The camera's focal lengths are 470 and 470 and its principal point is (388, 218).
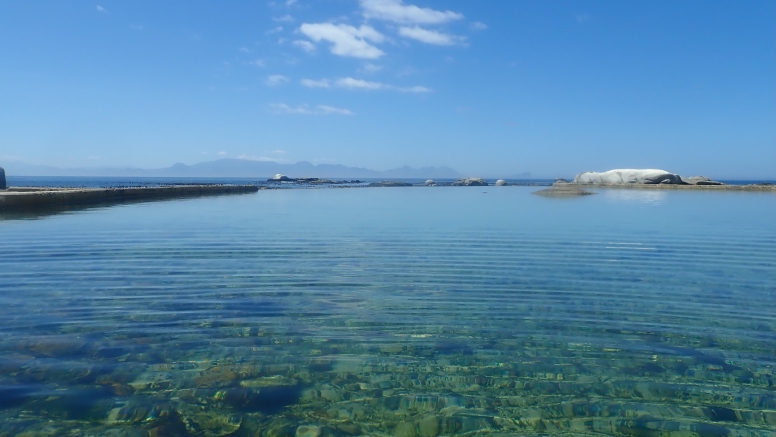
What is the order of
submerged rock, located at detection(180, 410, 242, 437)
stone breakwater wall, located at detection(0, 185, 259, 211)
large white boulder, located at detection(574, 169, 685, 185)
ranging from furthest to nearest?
1. large white boulder, located at detection(574, 169, 685, 185)
2. stone breakwater wall, located at detection(0, 185, 259, 211)
3. submerged rock, located at detection(180, 410, 242, 437)

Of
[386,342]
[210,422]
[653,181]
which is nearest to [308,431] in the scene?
[210,422]

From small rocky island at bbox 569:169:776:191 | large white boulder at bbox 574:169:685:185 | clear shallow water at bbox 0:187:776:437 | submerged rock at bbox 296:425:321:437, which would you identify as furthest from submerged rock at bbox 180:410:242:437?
large white boulder at bbox 574:169:685:185

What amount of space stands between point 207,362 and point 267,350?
26.6 inches

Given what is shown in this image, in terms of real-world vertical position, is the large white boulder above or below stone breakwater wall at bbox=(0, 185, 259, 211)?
above

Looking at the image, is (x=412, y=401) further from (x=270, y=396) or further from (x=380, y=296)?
(x=380, y=296)

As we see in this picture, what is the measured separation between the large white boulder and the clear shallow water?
58137 millimetres

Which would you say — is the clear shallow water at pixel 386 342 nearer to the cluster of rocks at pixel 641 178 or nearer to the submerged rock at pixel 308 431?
the submerged rock at pixel 308 431

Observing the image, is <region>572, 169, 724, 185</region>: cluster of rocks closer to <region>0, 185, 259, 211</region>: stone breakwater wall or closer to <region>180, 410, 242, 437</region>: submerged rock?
<region>0, 185, 259, 211</region>: stone breakwater wall

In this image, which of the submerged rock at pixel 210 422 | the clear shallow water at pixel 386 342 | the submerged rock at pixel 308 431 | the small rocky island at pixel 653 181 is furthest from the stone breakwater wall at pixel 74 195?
the small rocky island at pixel 653 181

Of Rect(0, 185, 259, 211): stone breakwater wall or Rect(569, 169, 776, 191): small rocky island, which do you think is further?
Rect(569, 169, 776, 191): small rocky island

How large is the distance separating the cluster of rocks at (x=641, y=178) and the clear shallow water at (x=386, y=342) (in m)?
58.2

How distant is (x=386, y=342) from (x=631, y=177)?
70.7m

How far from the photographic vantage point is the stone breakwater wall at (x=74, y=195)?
24503 mm

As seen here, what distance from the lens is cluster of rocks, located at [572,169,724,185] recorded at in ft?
206
